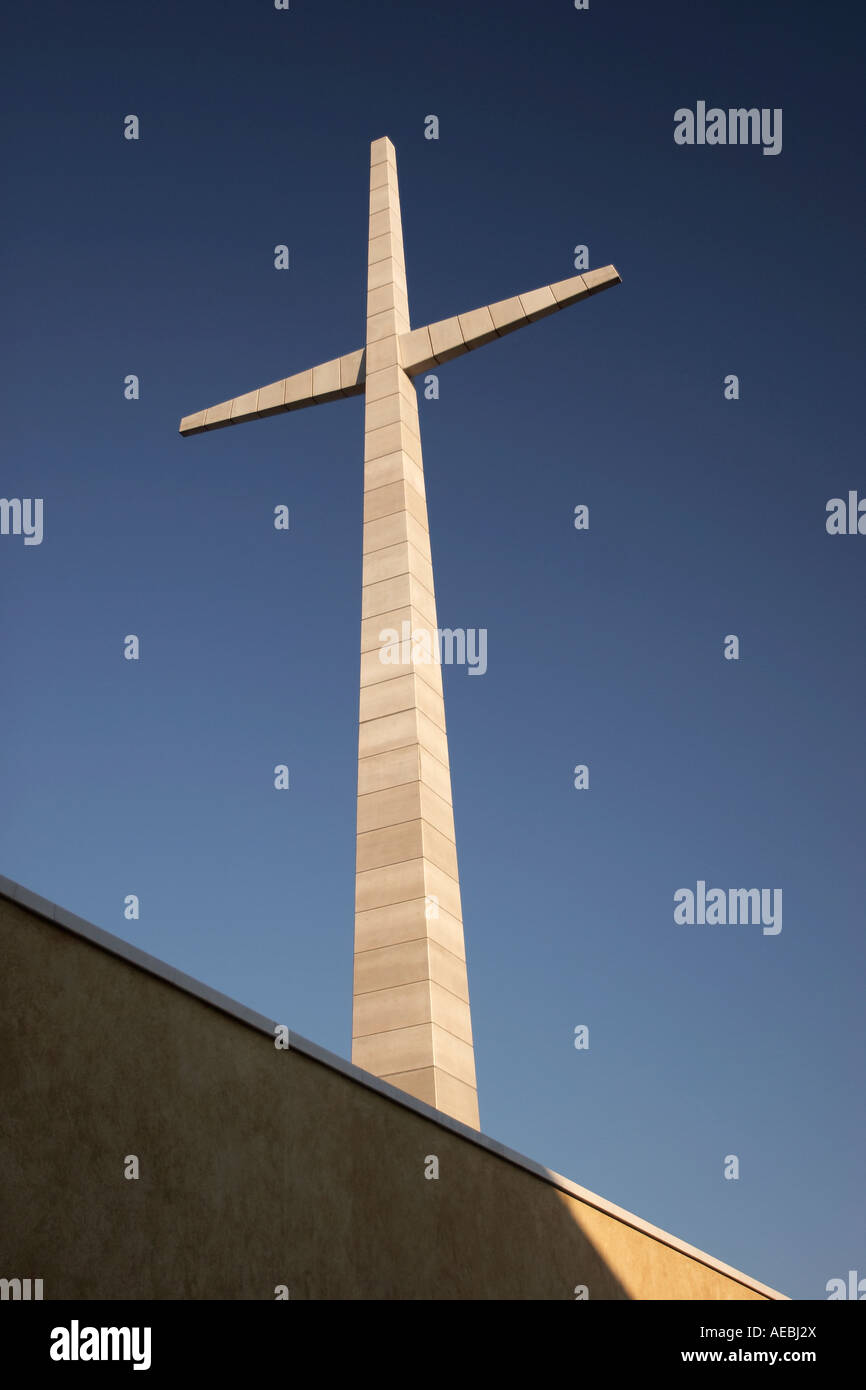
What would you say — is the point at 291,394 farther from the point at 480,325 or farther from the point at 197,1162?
the point at 197,1162

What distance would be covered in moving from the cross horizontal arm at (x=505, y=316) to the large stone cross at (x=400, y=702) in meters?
0.02

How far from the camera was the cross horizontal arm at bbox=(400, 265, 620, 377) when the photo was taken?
19438 millimetres

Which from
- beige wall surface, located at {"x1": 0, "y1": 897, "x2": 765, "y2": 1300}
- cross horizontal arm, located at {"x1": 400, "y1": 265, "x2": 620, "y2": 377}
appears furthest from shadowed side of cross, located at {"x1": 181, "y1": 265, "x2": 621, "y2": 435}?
beige wall surface, located at {"x1": 0, "y1": 897, "x2": 765, "y2": 1300}

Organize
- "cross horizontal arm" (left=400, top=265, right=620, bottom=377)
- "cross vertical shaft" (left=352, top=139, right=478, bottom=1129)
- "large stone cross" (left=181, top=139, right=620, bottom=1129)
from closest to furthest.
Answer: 1. "cross vertical shaft" (left=352, top=139, right=478, bottom=1129)
2. "large stone cross" (left=181, top=139, right=620, bottom=1129)
3. "cross horizontal arm" (left=400, top=265, right=620, bottom=377)

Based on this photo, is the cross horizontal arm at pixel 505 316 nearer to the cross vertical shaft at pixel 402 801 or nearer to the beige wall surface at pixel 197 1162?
the cross vertical shaft at pixel 402 801

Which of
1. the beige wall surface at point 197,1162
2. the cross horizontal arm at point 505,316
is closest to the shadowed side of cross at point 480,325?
the cross horizontal arm at point 505,316

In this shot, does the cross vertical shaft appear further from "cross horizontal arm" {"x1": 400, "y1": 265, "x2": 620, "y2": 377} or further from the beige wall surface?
the beige wall surface

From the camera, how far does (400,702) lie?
55.1 ft

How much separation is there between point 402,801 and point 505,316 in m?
7.81

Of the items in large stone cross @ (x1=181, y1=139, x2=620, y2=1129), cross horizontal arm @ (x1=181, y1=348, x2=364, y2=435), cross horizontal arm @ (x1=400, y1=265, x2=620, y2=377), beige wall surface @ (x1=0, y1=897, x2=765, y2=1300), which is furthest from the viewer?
cross horizontal arm @ (x1=181, y1=348, x2=364, y2=435)

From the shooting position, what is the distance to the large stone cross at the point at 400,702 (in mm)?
14781

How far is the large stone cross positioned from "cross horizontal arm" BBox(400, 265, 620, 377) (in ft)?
0.07
